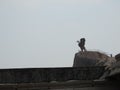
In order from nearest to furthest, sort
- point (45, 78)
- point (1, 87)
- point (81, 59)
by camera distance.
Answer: point (1, 87), point (45, 78), point (81, 59)

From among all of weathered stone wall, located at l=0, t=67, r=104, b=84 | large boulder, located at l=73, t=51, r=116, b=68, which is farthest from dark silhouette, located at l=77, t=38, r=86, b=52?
weathered stone wall, located at l=0, t=67, r=104, b=84

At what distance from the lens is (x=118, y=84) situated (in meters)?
14.1

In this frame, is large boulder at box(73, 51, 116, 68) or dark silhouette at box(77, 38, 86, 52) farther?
dark silhouette at box(77, 38, 86, 52)

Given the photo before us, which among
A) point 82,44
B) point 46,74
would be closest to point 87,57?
point 82,44

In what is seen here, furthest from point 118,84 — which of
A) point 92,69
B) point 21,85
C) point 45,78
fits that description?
point 21,85

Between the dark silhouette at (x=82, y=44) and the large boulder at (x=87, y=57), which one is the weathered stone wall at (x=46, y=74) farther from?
the dark silhouette at (x=82, y=44)

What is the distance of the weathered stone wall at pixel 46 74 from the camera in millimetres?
14484

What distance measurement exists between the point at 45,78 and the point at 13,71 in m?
1.67

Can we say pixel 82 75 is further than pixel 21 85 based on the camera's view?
Yes

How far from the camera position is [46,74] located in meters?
14.6

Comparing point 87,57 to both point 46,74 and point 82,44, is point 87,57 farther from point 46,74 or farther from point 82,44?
point 46,74

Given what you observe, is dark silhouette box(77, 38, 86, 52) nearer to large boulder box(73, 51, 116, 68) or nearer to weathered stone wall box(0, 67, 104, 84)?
large boulder box(73, 51, 116, 68)

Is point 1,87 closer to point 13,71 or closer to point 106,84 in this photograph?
point 13,71

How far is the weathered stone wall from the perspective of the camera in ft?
47.5
